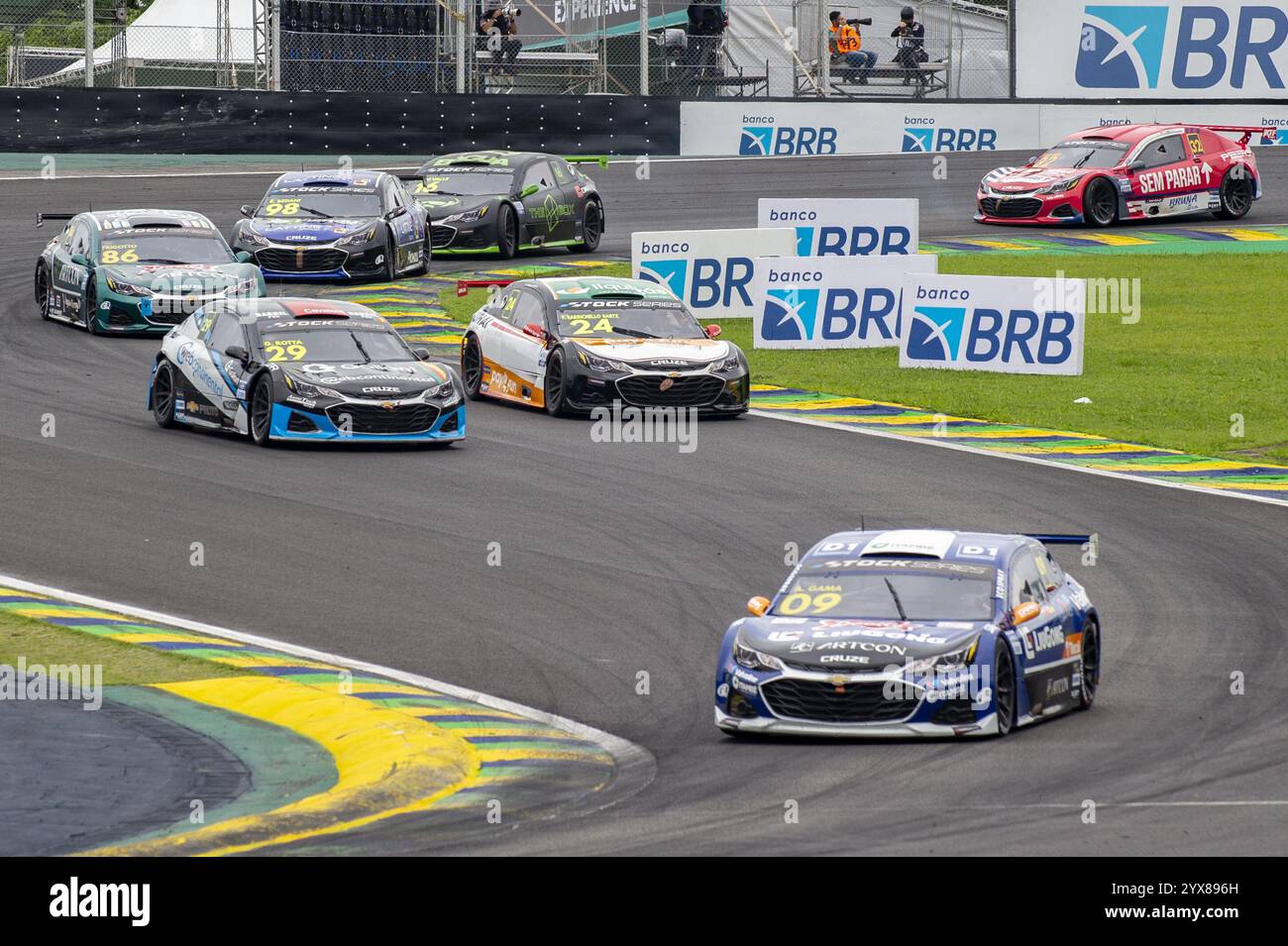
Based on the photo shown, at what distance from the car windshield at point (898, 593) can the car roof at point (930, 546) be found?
0.29 feet

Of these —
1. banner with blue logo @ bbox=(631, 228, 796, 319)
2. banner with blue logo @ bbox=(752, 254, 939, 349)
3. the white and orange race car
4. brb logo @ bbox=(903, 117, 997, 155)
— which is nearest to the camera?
Result: the white and orange race car

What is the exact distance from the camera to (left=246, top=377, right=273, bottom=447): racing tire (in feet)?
72.2

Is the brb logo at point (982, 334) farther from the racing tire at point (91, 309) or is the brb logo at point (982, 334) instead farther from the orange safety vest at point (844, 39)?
the orange safety vest at point (844, 39)

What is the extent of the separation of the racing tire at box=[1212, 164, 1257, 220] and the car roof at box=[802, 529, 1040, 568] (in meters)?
27.6

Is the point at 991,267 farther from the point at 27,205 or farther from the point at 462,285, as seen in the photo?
the point at 27,205

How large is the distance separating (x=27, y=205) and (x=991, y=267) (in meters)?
16.4

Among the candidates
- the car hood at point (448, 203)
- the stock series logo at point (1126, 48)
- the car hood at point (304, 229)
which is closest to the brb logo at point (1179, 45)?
the stock series logo at point (1126, 48)

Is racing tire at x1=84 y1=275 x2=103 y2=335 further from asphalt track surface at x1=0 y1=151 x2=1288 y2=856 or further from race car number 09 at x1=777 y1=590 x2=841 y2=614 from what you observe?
race car number 09 at x1=777 y1=590 x2=841 y2=614

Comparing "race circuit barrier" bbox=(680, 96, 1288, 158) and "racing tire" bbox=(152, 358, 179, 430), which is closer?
"racing tire" bbox=(152, 358, 179, 430)

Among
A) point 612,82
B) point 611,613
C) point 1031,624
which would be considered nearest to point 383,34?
point 612,82

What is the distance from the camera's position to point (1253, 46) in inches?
1780

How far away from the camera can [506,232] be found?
1383 inches

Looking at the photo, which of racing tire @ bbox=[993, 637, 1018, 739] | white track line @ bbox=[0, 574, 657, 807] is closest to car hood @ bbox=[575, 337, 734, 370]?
white track line @ bbox=[0, 574, 657, 807]

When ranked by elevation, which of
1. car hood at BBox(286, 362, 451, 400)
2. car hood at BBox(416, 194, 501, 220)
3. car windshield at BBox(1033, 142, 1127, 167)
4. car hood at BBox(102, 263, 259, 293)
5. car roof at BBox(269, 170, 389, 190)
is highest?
car windshield at BBox(1033, 142, 1127, 167)
